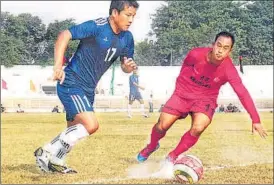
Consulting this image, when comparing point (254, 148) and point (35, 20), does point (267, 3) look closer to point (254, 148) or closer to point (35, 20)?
point (35, 20)

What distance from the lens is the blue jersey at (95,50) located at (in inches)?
128

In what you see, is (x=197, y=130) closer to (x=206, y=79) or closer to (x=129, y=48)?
(x=206, y=79)

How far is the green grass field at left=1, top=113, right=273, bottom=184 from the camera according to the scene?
4.72m

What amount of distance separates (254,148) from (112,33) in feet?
26.5

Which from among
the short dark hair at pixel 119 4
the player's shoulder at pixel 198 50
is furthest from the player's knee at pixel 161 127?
the short dark hair at pixel 119 4

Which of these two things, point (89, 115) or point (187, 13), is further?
point (187, 13)

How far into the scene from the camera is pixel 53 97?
3.76 m

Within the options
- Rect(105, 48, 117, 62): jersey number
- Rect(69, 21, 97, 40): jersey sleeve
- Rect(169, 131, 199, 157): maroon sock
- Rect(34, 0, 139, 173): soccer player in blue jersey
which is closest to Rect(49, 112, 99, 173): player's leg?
Rect(34, 0, 139, 173): soccer player in blue jersey

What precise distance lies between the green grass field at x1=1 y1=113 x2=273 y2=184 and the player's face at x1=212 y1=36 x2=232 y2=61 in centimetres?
77

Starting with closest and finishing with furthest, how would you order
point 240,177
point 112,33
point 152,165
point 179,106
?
point 112,33
point 179,106
point 152,165
point 240,177

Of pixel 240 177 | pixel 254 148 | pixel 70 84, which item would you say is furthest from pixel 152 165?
pixel 254 148

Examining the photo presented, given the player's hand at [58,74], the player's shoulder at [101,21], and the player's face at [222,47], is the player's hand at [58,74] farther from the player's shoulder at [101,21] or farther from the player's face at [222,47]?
the player's face at [222,47]

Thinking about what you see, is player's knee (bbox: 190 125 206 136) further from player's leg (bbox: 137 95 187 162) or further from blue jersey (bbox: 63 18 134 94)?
blue jersey (bbox: 63 18 134 94)

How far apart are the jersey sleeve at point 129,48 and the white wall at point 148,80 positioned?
0.58ft
